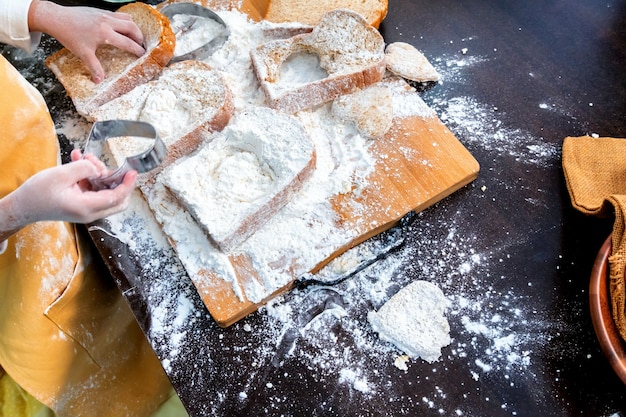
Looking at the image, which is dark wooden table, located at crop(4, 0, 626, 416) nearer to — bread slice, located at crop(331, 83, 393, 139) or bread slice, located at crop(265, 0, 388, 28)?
bread slice, located at crop(331, 83, 393, 139)

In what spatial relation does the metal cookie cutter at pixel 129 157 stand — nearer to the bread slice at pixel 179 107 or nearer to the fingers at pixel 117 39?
the bread slice at pixel 179 107

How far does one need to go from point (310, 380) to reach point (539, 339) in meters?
0.44

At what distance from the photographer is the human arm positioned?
2.70ft

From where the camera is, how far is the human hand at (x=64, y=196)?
823 millimetres

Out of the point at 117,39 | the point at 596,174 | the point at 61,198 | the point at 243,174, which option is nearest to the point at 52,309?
the point at 61,198

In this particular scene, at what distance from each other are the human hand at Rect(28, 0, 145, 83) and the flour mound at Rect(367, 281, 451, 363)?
88cm

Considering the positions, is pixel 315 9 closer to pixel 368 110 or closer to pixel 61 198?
pixel 368 110

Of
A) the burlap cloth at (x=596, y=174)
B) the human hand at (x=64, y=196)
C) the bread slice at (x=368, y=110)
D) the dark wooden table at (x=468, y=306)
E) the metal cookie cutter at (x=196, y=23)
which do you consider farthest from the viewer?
the metal cookie cutter at (x=196, y=23)

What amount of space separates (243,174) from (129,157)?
9.4 inches

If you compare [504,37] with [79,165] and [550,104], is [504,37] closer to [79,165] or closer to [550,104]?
[550,104]

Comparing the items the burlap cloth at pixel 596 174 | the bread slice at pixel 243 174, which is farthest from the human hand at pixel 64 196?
the burlap cloth at pixel 596 174

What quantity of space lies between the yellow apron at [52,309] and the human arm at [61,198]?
0.21 m

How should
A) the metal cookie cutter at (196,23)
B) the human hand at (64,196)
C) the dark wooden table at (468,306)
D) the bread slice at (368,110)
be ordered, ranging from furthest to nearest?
the metal cookie cutter at (196,23) → the bread slice at (368,110) → the dark wooden table at (468,306) → the human hand at (64,196)

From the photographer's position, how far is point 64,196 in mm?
829
